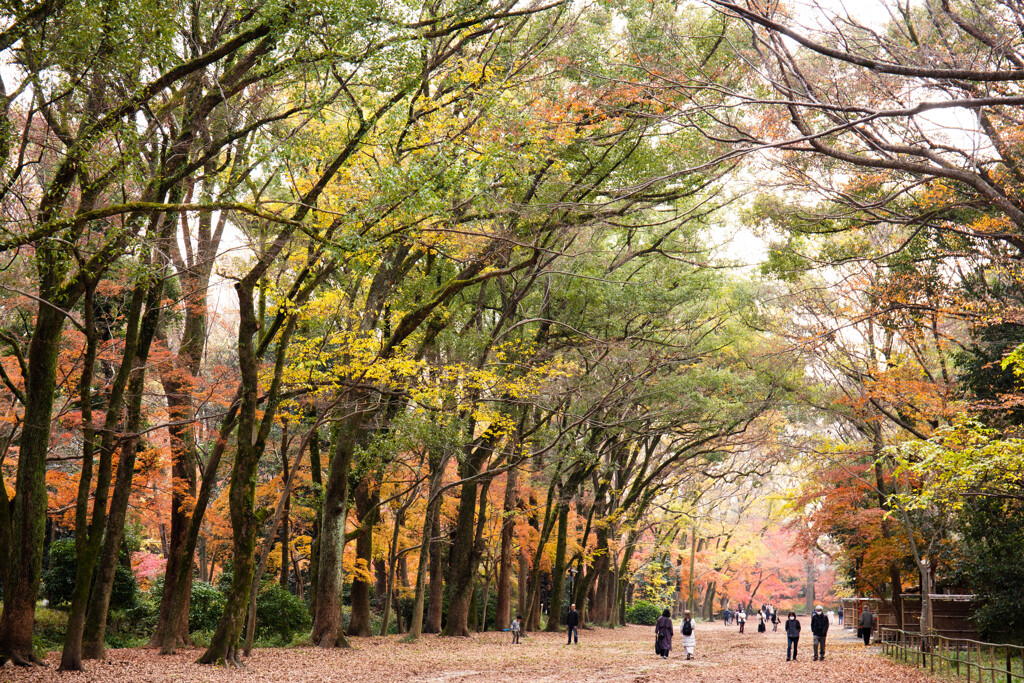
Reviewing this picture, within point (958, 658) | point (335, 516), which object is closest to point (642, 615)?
point (958, 658)

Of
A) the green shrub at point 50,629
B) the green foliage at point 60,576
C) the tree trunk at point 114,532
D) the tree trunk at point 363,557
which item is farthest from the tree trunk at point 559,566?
the tree trunk at point 114,532

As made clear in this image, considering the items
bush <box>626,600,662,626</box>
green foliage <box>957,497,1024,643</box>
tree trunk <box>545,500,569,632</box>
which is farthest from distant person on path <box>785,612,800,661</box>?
bush <box>626,600,662,626</box>

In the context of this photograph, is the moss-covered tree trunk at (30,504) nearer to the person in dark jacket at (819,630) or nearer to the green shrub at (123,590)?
the green shrub at (123,590)

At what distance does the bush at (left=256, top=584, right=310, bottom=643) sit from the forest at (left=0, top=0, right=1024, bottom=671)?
0.08 metres

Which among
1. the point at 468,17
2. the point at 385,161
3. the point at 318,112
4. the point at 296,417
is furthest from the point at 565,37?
the point at 296,417

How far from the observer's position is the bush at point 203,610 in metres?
19.6

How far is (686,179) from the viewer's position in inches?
560

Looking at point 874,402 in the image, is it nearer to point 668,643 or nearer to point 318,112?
point 668,643

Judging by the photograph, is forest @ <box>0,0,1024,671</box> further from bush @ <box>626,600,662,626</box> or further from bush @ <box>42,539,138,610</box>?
bush @ <box>626,600,662,626</box>

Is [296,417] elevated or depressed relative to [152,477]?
elevated

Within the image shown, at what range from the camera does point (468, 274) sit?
49.9 feet

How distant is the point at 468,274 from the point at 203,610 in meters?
11.8

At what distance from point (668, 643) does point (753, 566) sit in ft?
130

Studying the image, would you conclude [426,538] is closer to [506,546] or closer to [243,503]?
[506,546]
